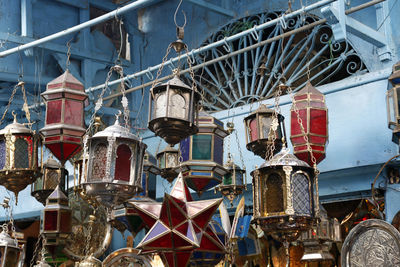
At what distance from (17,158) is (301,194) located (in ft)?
8.55

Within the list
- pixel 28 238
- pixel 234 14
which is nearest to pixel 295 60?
pixel 234 14

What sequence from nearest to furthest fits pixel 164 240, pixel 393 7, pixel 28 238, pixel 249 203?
pixel 164 240
pixel 393 7
pixel 249 203
pixel 28 238

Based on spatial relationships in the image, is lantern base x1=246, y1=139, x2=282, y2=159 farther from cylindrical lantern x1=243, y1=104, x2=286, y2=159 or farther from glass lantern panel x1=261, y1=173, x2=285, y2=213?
glass lantern panel x1=261, y1=173, x2=285, y2=213

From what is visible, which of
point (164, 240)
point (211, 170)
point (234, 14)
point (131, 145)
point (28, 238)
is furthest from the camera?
point (28, 238)

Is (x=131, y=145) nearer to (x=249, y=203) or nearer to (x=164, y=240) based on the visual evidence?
(x=164, y=240)

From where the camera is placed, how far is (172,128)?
17.6 ft

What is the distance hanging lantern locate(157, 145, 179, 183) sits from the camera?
7.14 meters

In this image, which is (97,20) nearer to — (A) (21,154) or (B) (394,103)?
(A) (21,154)

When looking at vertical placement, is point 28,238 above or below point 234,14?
below

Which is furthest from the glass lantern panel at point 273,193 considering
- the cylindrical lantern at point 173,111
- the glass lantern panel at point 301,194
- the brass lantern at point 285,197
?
the cylindrical lantern at point 173,111

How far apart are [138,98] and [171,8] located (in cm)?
130

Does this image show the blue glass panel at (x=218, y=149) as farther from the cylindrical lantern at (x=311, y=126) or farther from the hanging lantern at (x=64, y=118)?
the hanging lantern at (x=64, y=118)

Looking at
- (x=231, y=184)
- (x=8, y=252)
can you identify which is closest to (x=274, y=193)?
(x=231, y=184)

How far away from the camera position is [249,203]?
8.04m
